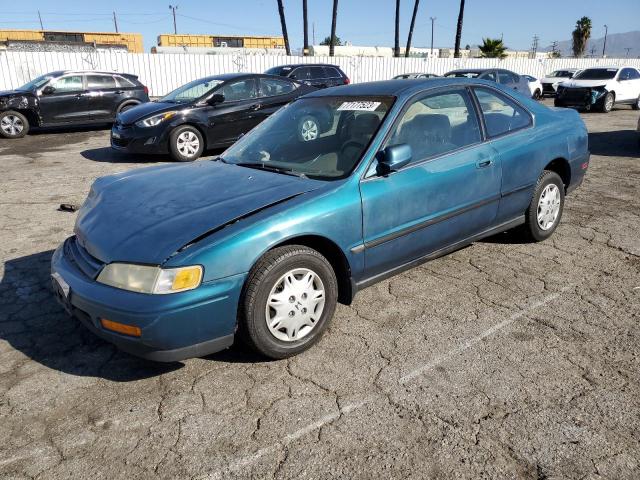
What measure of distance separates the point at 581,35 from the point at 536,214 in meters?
65.8

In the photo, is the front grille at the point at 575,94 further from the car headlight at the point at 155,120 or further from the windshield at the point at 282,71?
the car headlight at the point at 155,120

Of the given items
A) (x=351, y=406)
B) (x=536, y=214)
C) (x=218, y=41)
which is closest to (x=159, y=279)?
(x=351, y=406)

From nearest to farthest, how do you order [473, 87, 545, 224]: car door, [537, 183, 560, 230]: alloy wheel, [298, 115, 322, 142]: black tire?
[298, 115, 322, 142]: black tire → [473, 87, 545, 224]: car door → [537, 183, 560, 230]: alloy wheel

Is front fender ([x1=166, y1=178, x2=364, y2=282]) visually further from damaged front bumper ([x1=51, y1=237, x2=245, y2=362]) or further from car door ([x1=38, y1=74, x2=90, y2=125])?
car door ([x1=38, y1=74, x2=90, y2=125])

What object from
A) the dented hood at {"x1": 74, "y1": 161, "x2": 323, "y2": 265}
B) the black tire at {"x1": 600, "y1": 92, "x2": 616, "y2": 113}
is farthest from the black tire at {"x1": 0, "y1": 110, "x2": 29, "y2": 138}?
the black tire at {"x1": 600, "y1": 92, "x2": 616, "y2": 113}

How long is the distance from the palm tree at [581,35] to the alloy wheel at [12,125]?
62.9 metres

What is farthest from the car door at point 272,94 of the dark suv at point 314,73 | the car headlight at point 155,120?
the dark suv at point 314,73

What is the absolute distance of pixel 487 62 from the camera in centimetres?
3100

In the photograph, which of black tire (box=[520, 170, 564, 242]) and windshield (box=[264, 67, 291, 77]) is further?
windshield (box=[264, 67, 291, 77])

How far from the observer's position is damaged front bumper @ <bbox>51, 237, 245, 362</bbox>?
246cm

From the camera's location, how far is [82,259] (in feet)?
9.52

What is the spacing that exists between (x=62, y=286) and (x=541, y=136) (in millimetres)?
3823

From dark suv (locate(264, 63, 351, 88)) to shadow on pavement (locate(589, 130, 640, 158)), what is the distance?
6.45 meters

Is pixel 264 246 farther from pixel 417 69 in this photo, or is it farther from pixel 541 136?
pixel 417 69
